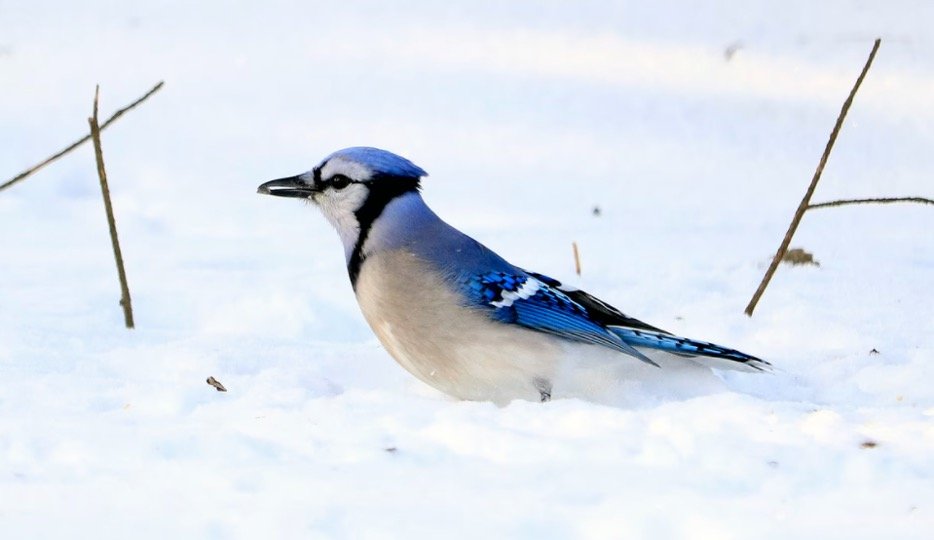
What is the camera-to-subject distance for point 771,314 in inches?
160

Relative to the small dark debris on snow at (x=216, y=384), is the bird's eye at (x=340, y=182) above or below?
above

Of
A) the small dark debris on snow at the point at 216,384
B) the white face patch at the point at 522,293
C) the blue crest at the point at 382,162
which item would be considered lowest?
the small dark debris on snow at the point at 216,384

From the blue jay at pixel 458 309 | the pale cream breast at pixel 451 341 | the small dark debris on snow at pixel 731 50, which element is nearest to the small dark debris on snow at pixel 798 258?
the blue jay at pixel 458 309

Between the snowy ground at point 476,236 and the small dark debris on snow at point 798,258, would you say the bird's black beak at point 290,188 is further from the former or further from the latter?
the small dark debris on snow at point 798,258

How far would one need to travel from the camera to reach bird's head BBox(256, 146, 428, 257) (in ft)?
10.9

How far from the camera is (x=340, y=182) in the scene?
3371 millimetres

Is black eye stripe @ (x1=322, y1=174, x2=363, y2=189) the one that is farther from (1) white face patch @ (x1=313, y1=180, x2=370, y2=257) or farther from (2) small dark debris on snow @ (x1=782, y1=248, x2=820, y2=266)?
(2) small dark debris on snow @ (x1=782, y1=248, x2=820, y2=266)

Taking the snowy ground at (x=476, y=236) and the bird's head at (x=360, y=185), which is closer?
the snowy ground at (x=476, y=236)

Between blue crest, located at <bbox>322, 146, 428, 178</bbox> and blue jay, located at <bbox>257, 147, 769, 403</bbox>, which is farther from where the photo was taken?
blue crest, located at <bbox>322, 146, 428, 178</bbox>

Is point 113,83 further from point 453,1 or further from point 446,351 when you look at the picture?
point 446,351

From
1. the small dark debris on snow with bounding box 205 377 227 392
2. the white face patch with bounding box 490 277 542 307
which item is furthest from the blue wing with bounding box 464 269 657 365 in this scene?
the small dark debris on snow with bounding box 205 377 227 392

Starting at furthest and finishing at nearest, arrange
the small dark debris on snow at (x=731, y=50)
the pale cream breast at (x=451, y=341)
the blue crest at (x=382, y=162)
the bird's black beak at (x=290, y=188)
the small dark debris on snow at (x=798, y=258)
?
the small dark debris on snow at (x=731, y=50) → the small dark debris on snow at (x=798, y=258) → the bird's black beak at (x=290, y=188) → the blue crest at (x=382, y=162) → the pale cream breast at (x=451, y=341)

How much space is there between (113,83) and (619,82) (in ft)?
8.31

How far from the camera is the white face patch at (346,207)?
11.0 ft
